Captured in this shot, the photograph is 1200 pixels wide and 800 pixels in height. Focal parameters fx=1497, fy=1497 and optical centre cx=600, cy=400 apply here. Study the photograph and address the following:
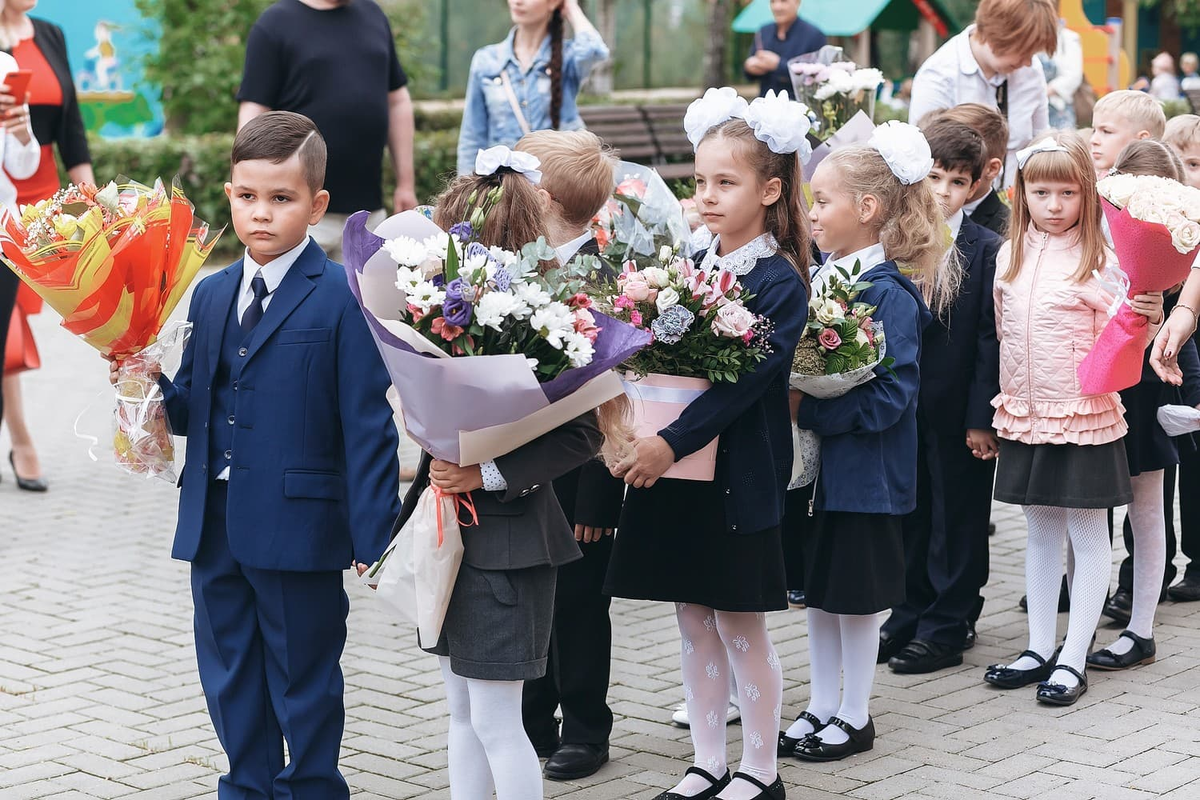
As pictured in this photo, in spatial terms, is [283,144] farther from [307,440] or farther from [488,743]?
[488,743]

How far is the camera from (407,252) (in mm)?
3158

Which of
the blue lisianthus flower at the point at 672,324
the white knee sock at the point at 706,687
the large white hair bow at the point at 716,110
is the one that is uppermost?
the large white hair bow at the point at 716,110

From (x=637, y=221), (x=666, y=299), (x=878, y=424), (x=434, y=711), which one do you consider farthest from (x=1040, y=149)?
(x=434, y=711)

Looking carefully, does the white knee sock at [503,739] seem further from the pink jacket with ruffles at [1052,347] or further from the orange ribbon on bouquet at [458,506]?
the pink jacket with ruffles at [1052,347]

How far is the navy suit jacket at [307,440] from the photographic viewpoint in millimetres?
3453

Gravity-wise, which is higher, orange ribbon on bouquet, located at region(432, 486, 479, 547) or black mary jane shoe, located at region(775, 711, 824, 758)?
orange ribbon on bouquet, located at region(432, 486, 479, 547)

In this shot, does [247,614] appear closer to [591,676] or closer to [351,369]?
[351,369]

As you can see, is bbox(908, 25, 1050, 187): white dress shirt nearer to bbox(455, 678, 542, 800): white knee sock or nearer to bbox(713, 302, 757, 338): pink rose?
bbox(713, 302, 757, 338): pink rose

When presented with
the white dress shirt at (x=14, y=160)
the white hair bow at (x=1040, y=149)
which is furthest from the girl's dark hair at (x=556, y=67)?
the white hair bow at (x=1040, y=149)

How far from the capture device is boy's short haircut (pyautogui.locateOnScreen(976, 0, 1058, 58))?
600 centimetres

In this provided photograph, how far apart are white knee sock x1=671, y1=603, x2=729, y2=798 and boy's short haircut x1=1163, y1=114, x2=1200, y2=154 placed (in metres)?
2.90

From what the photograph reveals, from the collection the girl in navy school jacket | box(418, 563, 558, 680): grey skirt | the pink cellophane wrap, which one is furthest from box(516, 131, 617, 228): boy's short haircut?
the pink cellophane wrap

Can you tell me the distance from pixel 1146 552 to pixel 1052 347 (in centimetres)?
95

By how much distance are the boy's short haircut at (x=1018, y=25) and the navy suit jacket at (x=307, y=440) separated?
356cm
